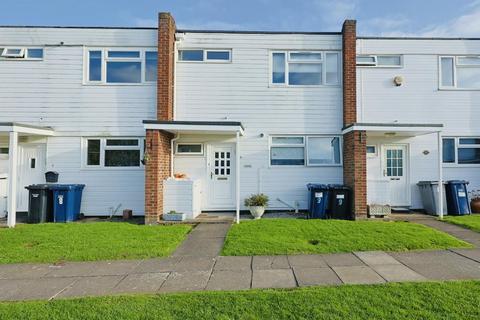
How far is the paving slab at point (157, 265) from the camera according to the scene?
488cm

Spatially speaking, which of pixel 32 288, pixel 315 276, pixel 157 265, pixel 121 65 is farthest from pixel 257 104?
pixel 32 288

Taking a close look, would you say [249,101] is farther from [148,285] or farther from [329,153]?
[148,285]

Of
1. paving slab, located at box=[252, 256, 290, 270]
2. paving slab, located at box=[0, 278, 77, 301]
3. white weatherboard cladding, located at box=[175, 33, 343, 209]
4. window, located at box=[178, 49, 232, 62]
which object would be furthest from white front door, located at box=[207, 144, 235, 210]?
paving slab, located at box=[0, 278, 77, 301]

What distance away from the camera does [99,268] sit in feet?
16.4

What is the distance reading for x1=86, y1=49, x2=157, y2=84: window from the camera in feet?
32.7

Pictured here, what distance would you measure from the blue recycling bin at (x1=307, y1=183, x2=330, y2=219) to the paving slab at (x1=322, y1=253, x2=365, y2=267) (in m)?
3.45

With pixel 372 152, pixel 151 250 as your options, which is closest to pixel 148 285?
pixel 151 250

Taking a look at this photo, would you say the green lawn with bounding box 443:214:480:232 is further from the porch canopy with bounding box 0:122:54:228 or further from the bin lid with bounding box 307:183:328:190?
the porch canopy with bounding box 0:122:54:228

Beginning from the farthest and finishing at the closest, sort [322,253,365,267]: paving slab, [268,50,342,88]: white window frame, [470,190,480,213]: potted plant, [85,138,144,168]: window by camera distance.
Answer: [268,50,342,88]: white window frame
[85,138,144,168]: window
[470,190,480,213]: potted plant
[322,253,365,267]: paving slab

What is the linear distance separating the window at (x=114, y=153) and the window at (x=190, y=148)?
1.19m

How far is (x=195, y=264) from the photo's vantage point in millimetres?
5176

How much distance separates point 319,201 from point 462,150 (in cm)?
556

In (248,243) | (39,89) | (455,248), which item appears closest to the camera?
(455,248)

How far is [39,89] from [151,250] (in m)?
7.37
